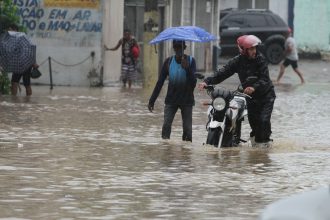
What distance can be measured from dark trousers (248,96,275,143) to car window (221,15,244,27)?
2901 cm

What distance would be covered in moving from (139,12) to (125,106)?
38.0ft

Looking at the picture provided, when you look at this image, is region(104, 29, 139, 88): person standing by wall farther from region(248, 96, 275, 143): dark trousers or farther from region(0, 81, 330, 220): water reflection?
region(248, 96, 275, 143): dark trousers

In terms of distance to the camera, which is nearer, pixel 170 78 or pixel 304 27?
pixel 170 78

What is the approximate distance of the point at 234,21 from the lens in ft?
148

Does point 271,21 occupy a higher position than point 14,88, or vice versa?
point 271,21

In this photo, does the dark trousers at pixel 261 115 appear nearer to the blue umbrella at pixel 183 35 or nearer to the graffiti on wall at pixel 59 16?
the blue umbrella at pixel 183 35

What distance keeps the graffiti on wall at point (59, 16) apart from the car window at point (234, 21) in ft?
47.3

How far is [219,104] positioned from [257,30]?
30.4 m

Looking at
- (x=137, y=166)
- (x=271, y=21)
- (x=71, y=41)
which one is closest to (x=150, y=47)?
(x=71, y=41)

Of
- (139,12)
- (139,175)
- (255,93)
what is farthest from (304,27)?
(139,175)

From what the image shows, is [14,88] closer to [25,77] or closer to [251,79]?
[25,77]

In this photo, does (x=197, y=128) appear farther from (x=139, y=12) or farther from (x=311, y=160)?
(x=139, y=12)

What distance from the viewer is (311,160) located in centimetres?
1414

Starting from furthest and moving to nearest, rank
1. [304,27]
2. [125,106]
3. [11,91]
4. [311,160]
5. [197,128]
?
[304,27] → [11,91] → [125,106] → [197,128] → [311,160]
